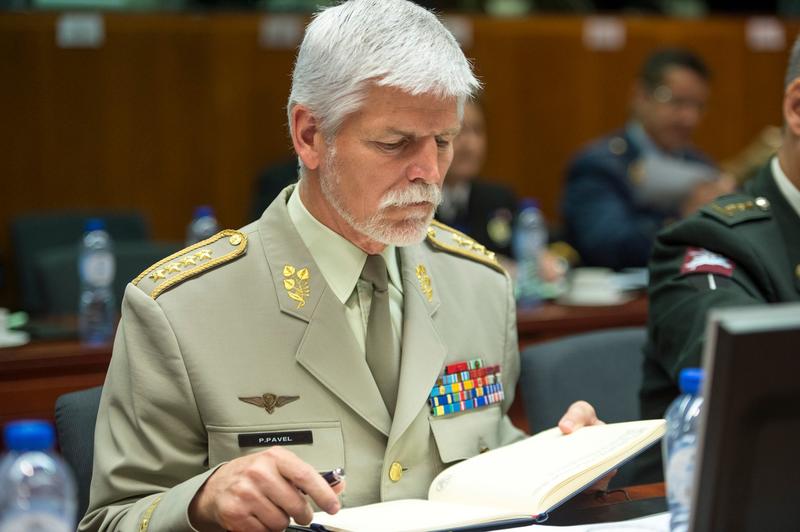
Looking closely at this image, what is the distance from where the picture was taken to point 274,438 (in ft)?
5.96

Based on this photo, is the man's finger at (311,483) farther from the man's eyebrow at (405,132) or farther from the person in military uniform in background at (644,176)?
the person in military uniform in background at (644,176)

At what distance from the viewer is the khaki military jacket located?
174cm

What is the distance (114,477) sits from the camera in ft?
5.63

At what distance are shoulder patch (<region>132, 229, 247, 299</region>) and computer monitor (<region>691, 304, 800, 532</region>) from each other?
96cm

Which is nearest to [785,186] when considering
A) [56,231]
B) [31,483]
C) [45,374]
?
[31,483]

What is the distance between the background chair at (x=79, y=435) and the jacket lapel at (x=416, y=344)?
1.65 ft

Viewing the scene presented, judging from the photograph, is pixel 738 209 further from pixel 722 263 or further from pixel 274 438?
pixel 274 438

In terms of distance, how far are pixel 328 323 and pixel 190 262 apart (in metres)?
0.24

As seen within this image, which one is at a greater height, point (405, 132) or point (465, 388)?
point (405, 132)

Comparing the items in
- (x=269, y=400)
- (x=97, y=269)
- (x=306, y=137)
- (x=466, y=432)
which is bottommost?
(x=97, y=269)

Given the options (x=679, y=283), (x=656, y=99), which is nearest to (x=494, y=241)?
(x=656, y=99)

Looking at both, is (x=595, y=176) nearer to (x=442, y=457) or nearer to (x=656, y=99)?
(x=656, y=99)

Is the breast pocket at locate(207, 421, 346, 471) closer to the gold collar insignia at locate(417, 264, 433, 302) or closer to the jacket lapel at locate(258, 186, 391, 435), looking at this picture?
the jacket lapel at locate(258, 186, 391, 435)

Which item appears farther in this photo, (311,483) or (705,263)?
(705,263)
